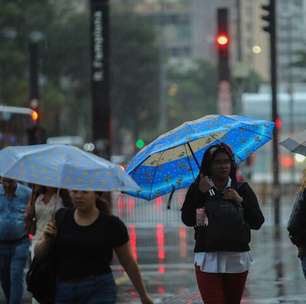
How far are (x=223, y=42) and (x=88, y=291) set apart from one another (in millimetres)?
22038

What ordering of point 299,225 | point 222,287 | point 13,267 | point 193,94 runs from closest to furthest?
point 222,287 → point 299,225 → point 13,267 → point 193,94

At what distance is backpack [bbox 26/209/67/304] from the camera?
7.22 m

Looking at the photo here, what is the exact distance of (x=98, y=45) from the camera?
2762cm

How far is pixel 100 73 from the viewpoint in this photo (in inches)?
1081

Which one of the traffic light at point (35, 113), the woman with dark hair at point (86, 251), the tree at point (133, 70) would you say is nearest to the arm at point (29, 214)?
the woman with dark hair at point (86, 251)

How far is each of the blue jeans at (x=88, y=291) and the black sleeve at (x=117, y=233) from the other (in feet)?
→ 0.73

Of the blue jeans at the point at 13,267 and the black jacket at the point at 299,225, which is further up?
the black jacket at the point at 299,225

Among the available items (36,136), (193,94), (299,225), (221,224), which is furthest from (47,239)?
(193,94)

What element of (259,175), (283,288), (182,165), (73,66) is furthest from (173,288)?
(73,66)

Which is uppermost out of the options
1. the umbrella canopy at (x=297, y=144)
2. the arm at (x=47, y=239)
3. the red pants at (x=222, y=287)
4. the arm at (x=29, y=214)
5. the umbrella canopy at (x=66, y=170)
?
the umbrella canopy at (x=297, y=144)

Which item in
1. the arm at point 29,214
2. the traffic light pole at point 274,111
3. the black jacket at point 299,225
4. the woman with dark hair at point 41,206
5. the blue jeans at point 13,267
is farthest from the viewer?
the traffic light pole at point 274,111

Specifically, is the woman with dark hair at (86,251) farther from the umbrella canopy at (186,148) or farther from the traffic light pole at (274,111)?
the traffic light pole at (274,111)

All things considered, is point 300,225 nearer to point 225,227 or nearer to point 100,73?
point 225,227

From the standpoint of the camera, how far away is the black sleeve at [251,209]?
27.5ft
